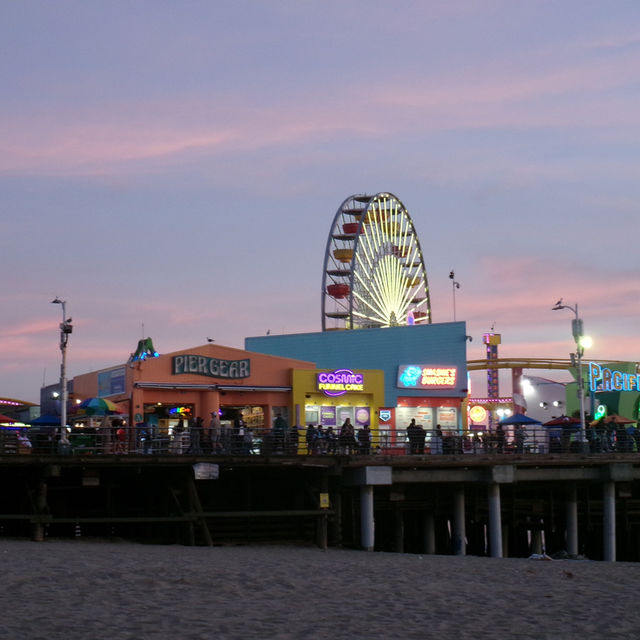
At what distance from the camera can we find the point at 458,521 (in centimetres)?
3947

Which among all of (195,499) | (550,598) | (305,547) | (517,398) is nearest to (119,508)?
(195,499)

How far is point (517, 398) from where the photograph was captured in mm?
82625

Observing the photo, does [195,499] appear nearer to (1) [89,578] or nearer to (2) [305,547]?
(2) [305,547]

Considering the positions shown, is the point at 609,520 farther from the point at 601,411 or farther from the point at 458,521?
the point at 601,411

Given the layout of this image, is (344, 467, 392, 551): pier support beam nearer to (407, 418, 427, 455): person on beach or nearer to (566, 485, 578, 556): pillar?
(407, 418, 427, 455): person on beach

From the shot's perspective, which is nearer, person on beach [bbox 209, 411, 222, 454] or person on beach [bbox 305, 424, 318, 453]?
person on beach [bbox 209, 411, 222, 454]

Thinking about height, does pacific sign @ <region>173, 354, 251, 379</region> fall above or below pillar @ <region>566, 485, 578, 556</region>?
above

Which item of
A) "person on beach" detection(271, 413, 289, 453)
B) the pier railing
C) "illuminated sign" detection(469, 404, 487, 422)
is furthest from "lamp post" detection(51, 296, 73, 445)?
"illuminated sign" detection(469, 404, 487, 422)

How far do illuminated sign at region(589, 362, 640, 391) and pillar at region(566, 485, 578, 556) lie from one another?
3518 centimetres

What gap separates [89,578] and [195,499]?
46.7ft

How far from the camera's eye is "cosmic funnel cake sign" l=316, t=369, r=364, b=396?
53.5m

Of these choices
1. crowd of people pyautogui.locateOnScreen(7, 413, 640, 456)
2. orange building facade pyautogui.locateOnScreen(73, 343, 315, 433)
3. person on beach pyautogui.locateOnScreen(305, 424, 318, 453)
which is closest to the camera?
crowd of people pyautogui.locateOnScreen(7, 413, 640, 456)

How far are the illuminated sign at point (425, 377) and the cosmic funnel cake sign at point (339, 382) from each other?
3181mm

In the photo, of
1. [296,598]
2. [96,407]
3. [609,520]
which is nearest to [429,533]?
[609,520]
